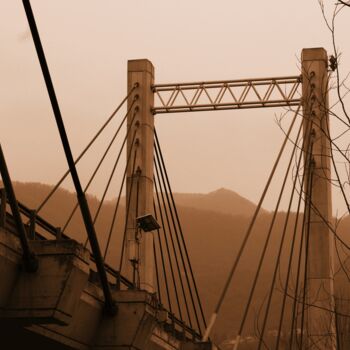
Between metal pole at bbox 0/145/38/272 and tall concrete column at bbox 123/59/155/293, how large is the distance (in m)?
15.7

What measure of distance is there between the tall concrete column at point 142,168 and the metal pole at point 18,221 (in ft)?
51.5

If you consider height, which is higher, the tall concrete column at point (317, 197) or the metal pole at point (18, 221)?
the tall concrete column at point (317, 197)

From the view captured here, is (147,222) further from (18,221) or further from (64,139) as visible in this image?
(64,139)

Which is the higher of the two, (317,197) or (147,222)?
(317,197)

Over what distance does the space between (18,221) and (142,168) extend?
1847 centimetres

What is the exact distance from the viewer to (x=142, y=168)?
121 ft

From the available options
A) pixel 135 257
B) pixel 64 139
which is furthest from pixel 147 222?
pixel 64 139

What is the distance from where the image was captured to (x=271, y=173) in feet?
113

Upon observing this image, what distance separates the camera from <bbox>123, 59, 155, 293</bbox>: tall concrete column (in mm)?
36406

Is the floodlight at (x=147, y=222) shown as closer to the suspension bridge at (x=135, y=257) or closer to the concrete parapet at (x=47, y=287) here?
the suspension bridge at (x=135, y=257)

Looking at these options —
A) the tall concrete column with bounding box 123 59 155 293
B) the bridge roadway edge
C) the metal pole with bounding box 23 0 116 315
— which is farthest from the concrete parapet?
the tall concrete column with bounding box 123 59 155 293

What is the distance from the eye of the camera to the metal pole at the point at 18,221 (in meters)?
18.0

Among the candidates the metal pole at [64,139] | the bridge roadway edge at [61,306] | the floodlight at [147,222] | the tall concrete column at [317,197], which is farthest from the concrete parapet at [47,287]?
the tall concrete column at [317,197]

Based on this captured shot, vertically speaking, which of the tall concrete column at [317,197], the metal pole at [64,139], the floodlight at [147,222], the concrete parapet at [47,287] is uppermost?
the tall concrete column at [317,197]
